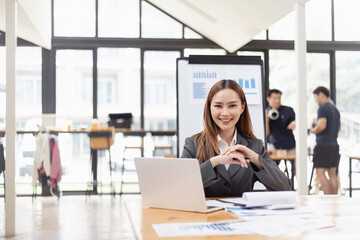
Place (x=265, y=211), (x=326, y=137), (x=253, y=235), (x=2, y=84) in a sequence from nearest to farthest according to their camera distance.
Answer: (x=253, y=235) → (x=265, y=211) → (x=2, y=84) → (x=326, y=137)

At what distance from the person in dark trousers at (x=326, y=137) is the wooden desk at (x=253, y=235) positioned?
4.07m

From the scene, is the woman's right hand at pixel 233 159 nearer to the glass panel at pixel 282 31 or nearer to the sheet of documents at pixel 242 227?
the sheet of documents at pixel 242 227

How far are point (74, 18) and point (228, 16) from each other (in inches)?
116

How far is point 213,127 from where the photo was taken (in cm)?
229

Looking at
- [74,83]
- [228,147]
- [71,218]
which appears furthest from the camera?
[74,83]

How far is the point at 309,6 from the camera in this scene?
27.5 ft

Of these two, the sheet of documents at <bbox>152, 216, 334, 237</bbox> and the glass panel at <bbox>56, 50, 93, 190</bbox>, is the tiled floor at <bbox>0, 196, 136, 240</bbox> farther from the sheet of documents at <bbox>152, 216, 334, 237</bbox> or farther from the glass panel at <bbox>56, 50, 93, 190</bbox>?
the sheet of documents at <bbox>152, 216, 334, 237</bbox>

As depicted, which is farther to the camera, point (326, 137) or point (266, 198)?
point (326, 137)

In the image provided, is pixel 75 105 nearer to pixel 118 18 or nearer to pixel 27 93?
pixel 27 93

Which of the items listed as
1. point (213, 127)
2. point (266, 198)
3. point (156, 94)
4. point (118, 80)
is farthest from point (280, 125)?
point (266, 198)

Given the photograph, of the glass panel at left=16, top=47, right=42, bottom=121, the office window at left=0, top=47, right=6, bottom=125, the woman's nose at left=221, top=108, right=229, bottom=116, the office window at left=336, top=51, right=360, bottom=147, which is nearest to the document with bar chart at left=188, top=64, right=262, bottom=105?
the woman's nose at left=221, top=108, right=229, bottom=116

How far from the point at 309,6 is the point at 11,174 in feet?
19.5

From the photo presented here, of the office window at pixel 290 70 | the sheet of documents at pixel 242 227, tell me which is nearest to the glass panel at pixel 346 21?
the office window at pixel 290 70

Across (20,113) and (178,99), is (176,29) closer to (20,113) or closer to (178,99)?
(20,113)
